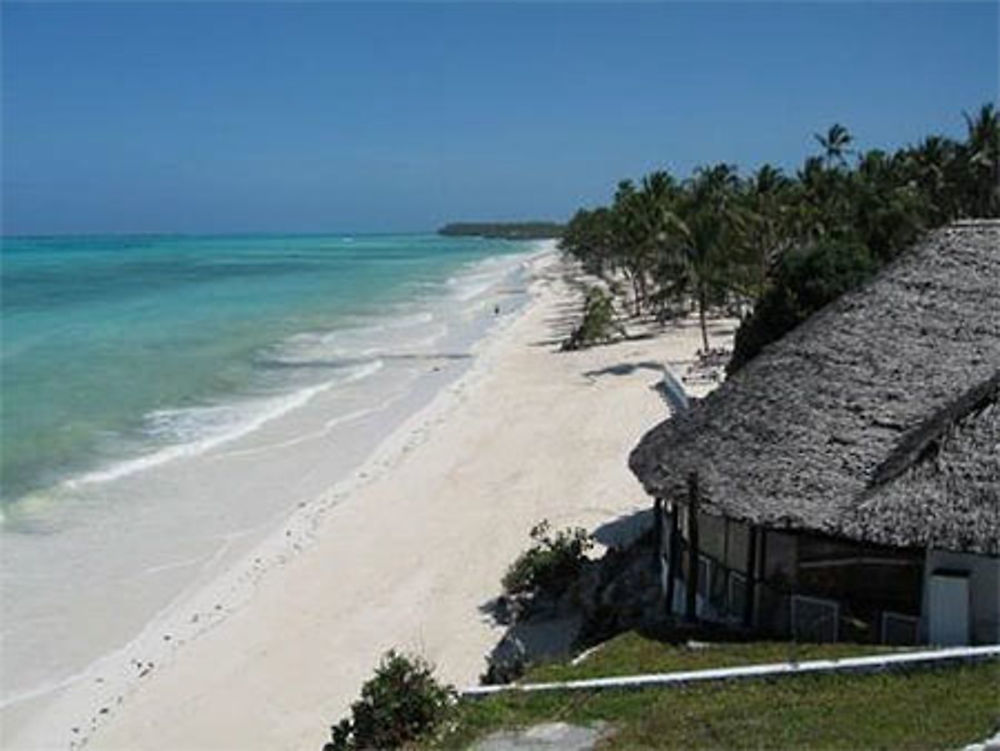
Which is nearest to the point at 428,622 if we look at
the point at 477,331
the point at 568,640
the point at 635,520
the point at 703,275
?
the point at 568,640

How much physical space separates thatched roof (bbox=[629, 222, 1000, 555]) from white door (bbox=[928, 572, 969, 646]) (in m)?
0.51

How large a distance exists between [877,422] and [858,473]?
885mm

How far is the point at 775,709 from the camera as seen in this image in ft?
33.8

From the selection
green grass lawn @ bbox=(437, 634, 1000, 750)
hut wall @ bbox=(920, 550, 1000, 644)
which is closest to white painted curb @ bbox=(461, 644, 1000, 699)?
green grass lawn @ bbox=(437, 634, 1000, 750)

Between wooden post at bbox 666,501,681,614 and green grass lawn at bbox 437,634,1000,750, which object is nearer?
green grass lawn at bbox 437,634,1000,750

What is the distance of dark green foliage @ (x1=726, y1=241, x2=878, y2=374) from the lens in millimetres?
23258

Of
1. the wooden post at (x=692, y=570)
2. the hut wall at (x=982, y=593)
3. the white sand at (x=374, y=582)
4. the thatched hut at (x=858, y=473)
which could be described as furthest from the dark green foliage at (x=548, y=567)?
the hut wall at (x=982, y=593)

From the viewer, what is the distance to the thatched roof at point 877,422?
1175 cm

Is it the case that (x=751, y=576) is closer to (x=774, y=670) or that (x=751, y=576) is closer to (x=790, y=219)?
(x=774, y=670)

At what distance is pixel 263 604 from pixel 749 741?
32.2ft

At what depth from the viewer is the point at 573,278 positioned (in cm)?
8919

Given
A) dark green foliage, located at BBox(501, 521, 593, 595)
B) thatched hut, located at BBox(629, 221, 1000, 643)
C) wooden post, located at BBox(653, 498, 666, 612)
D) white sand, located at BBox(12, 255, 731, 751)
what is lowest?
white sand, located at BBox(12, 255, 731, 751)

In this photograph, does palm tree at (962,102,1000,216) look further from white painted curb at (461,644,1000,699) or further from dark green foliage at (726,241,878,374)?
white painted curb at (461,644,1000,699)

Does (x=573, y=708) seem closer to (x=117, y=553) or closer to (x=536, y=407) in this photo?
(x=117, y=553)
